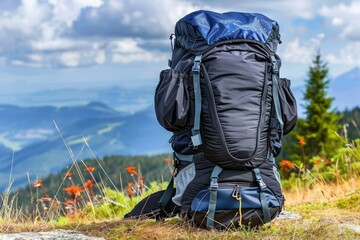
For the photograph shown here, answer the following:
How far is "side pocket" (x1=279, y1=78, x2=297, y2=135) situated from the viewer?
4.43 metres

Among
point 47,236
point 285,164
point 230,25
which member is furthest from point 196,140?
point 285,164

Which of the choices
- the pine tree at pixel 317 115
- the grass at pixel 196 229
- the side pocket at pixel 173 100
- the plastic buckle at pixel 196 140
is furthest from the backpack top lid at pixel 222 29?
the pine tree at pixel 317 115

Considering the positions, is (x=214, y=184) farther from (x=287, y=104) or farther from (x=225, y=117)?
(x=287, y=104)

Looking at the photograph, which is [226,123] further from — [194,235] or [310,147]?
[310,147]

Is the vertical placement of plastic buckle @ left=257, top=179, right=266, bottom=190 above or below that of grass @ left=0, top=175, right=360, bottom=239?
above

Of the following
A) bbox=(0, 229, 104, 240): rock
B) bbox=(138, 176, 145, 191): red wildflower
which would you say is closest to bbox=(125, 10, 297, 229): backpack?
bbox=(0, 229, 104, 240): rock

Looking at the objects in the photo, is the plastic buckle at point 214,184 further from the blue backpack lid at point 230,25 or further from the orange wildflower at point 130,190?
the orange wildflower at point 130,190

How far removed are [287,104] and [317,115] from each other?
3514 cm

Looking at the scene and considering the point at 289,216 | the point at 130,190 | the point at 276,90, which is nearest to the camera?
the point at 276,90

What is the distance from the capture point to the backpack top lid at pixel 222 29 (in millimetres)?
4191

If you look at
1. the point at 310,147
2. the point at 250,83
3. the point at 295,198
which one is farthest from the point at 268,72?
the point at 310,147

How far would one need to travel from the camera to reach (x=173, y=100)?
4.11m

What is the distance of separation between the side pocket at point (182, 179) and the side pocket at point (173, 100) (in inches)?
14.2

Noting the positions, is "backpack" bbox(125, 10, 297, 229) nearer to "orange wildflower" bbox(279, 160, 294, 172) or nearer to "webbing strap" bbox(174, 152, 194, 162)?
"webbing strap" bbox(174, 152, 194, 162)
